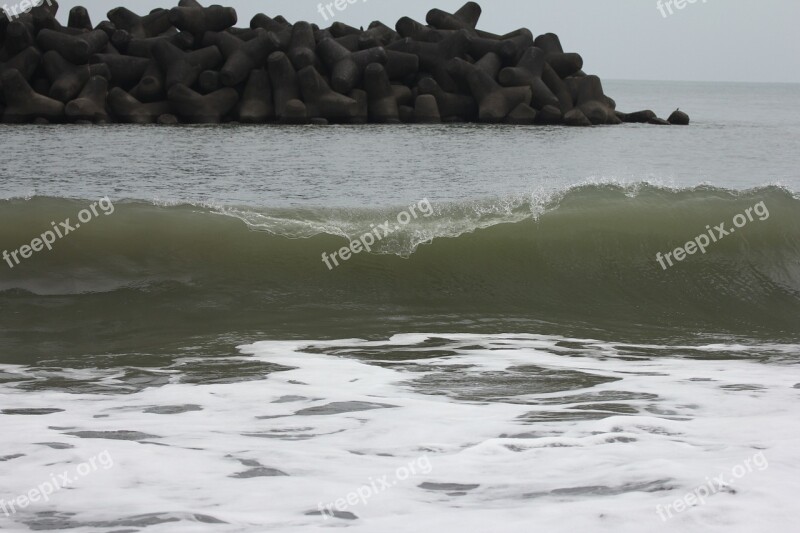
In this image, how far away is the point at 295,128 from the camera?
82.3ft

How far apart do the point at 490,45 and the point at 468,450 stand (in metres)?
26.1

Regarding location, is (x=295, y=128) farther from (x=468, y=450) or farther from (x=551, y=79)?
(x=468, y=450)

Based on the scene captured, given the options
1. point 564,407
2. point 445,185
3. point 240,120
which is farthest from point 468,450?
point 240,120

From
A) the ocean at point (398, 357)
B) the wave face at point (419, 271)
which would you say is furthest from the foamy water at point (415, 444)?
the wave face at point (419, 271)

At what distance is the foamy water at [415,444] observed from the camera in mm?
3564

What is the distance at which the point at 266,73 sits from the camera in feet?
87.8

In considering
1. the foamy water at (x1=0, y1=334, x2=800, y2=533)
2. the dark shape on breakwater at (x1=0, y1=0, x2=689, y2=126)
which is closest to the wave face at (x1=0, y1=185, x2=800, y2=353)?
the foamy water at (x1=0, y1=334, x2=800, y2=533)

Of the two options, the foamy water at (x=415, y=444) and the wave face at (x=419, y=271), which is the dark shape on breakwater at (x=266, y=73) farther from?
the foamy water at (x=415, y=444)

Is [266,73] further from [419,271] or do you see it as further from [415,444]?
[415,444]

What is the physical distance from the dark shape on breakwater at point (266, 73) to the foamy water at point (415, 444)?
2102cm

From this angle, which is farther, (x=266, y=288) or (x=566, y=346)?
(x=266, y=288)

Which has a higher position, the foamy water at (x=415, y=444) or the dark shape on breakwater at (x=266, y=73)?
the dark shape on breakwater at (x=266, y=73)

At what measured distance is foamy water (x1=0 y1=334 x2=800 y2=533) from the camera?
3564 millimetres

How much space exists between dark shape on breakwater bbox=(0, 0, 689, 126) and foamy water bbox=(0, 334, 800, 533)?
21020 mm
